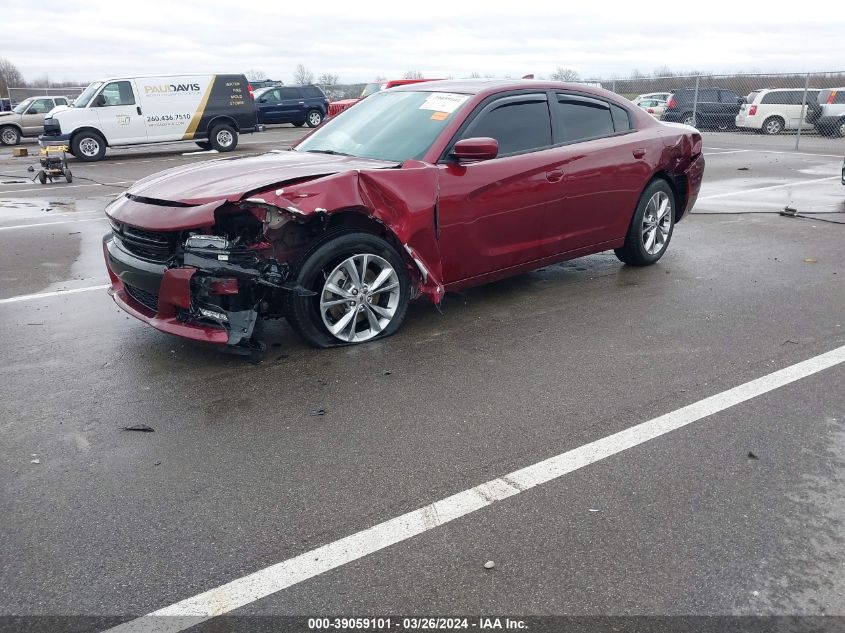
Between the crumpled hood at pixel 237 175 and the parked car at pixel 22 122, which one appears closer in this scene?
the crumpled hood at pixel 237 175

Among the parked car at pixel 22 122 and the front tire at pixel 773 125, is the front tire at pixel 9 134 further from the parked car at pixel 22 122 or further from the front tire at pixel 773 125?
the front tire at pixel 773 125

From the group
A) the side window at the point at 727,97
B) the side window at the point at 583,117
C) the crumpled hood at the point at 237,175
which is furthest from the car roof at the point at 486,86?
the side window at the point at 727,97

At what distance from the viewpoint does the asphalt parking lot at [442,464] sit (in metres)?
2.59

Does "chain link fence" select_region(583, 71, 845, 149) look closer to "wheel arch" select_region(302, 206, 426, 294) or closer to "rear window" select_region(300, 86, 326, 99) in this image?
"rear window" select_region(300, 86, 326, 99)

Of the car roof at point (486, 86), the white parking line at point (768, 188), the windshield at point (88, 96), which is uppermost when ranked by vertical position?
the windshield at point (88, 96)

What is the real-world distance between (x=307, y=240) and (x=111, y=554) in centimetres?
232

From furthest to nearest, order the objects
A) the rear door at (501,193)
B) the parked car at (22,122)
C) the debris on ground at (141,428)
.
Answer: the parked car at (22,122) → the rear door at (501,193) → the debris on ground at (141,428)

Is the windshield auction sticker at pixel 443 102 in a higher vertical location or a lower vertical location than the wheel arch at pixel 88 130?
higher

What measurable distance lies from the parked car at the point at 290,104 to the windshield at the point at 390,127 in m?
24.5

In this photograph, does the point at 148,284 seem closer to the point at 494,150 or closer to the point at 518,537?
the point at 494,150

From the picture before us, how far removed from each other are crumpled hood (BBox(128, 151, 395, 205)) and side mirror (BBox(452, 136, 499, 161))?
0.48 meters

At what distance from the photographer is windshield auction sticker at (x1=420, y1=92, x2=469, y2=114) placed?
538cm

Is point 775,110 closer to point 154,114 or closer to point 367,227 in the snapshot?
point 154,114

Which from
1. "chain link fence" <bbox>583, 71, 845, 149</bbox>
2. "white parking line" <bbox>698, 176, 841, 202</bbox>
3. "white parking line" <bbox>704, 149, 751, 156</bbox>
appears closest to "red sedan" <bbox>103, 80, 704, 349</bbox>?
"white parking line" <bbox>698, 176, 841, 202</bbox>
